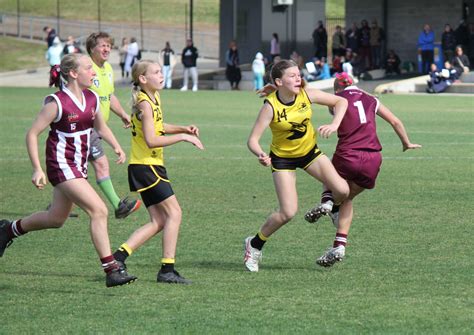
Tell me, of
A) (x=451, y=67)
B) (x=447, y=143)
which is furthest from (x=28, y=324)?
(x=451, y=67)

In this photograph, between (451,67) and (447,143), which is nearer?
(447,143)

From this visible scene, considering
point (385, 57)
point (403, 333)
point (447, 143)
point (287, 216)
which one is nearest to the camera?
point (403, 333)

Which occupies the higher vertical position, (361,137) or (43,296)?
(361,137)

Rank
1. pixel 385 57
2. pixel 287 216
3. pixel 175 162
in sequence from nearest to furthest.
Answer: pixel 287 216 → pixel 175 162 → pixel 385 57

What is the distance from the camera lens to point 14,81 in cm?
5284

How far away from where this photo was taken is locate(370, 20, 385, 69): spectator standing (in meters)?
46.6

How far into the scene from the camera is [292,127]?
9516mm

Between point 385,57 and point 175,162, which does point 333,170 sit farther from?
point 385,57

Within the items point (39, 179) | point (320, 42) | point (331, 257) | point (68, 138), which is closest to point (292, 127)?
point (331, 257)

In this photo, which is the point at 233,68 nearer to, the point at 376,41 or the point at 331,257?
the point at 376,41

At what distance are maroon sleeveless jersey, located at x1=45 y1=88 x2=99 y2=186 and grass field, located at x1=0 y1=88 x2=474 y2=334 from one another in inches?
35.9

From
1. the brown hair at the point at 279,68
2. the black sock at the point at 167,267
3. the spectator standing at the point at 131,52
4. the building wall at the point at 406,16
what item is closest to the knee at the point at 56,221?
the black sock at the point at 167,267

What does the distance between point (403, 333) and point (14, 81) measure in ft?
155

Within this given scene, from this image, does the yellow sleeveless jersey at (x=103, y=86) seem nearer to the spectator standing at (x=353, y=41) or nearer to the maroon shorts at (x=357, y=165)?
the maroon shorts at (x=357, y=165)
